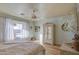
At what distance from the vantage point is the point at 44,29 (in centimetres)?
169

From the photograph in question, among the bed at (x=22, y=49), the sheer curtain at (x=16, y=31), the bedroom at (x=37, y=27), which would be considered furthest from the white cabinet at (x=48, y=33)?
the sheer curtain at (x=16, y=31)

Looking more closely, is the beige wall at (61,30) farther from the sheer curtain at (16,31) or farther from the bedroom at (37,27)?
the sheer curtain at (16,31)

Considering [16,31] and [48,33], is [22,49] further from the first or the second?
[48,33]

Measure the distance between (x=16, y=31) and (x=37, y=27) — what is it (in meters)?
0.33

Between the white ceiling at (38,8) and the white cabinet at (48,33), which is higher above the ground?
the white ceiling at (38,8)

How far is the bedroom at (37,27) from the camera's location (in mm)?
1646

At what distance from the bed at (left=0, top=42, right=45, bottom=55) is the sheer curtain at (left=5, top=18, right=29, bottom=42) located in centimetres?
9

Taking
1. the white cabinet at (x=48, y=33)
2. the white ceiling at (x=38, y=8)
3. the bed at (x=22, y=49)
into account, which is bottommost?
the bed at (x=22, y=49)

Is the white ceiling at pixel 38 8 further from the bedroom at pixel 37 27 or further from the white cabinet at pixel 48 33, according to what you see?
the white cabinet at pixel 48 33

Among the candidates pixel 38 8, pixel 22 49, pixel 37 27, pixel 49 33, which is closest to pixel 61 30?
pixel 49 33

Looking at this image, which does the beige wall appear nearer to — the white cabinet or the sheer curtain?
the white cabinet

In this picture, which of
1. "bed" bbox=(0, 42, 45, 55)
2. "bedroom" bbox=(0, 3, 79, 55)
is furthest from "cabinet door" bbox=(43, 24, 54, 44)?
"bed" bbox=(0, 42, 45, 55)
